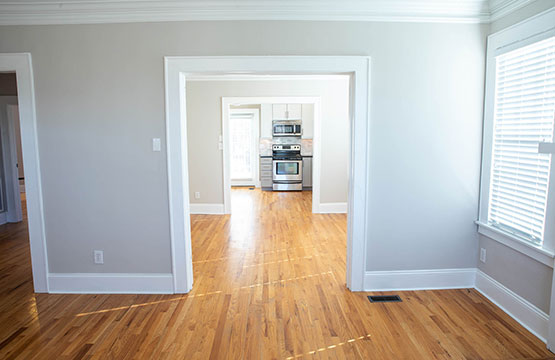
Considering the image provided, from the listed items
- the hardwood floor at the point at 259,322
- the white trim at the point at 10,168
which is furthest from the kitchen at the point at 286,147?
the white trim at the point at 10,168

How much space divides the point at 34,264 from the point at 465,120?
13.1ft

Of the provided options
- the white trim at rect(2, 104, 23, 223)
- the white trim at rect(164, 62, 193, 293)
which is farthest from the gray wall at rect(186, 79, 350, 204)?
the white trim at rect(164, 62, 193, 293)

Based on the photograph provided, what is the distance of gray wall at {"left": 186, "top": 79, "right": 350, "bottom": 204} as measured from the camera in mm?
5902

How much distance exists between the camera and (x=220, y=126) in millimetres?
5918

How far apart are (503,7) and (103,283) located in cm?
403

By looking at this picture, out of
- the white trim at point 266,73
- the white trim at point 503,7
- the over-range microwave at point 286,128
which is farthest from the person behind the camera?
the over-range microwave at point 286,128

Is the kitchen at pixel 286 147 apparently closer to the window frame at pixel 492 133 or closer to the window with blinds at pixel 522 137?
the window frame at pixel 492 133

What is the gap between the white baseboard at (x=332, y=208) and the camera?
20.1 ft

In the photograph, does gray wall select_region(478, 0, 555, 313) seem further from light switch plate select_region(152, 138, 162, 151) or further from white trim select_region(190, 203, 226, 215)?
white trim select_region(190, 203, 226, 215)

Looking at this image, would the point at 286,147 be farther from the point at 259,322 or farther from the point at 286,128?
the point at 259,322

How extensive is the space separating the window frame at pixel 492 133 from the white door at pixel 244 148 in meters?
6.85

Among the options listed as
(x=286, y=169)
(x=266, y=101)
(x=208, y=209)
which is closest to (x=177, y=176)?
(x=208, y=209)

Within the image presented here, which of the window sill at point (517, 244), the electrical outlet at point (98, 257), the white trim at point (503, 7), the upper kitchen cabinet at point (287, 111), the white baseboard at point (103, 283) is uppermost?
the white trim at point (503, 7)

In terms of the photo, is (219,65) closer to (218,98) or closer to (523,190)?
(523,190)
